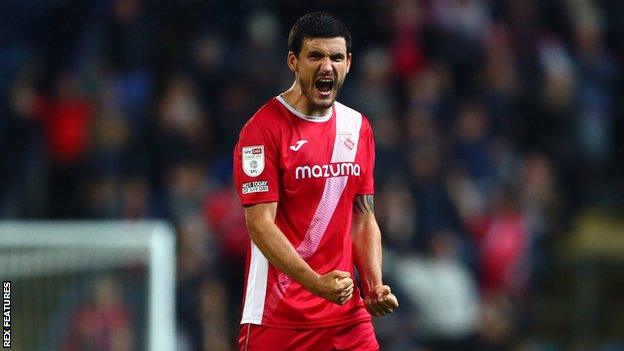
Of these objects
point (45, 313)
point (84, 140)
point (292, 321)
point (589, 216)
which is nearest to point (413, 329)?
point (589, 216)

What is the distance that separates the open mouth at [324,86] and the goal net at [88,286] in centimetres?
227

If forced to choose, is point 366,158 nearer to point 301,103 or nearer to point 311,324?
point 301,103

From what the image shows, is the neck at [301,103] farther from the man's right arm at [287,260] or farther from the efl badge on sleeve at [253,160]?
the man's right arm at [287,260]

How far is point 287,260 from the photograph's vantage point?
18.2ft

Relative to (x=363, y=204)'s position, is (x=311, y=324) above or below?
below

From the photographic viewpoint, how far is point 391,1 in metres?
13.9

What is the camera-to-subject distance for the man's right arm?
215 inches

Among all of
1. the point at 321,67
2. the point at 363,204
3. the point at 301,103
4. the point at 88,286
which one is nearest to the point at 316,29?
the point at 321,67

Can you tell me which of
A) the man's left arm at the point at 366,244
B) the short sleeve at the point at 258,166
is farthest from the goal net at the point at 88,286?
the man's left arm at the point at 366,244

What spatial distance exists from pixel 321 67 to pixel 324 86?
0.35 feet

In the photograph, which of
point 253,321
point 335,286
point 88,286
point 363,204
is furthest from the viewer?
→ point 88,286

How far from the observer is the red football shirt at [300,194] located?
18.7ft

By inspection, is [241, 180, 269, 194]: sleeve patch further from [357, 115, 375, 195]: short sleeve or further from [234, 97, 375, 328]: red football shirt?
[357, 115, 375, 195]: short sleeve

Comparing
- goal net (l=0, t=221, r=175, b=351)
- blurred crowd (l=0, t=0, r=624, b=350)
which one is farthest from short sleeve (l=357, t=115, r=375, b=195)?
blurred crowd (l=0, t=0, r=624, b=350)
